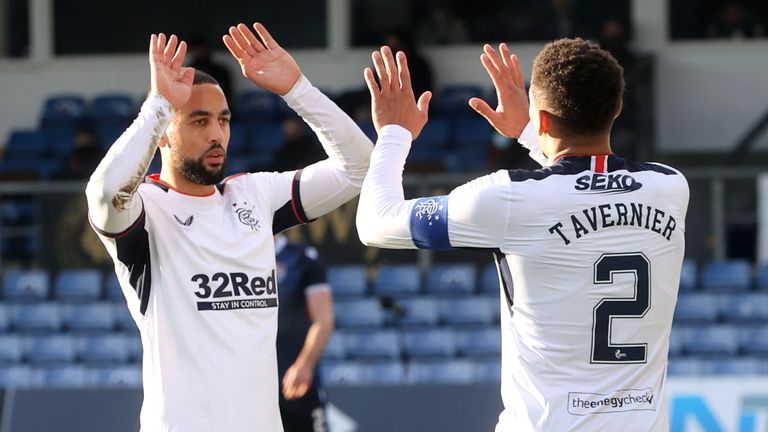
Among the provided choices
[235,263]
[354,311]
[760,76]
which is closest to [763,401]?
[354,311]

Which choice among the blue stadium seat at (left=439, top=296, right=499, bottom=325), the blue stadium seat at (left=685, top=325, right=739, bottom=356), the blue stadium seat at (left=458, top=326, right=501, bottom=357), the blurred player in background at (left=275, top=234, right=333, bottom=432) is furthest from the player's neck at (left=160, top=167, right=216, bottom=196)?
the blue stadium seat at (left=685, top=325, right=739, bottom=356)

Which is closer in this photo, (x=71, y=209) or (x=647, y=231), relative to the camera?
(x=647, y=231)

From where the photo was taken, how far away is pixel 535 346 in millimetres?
3557

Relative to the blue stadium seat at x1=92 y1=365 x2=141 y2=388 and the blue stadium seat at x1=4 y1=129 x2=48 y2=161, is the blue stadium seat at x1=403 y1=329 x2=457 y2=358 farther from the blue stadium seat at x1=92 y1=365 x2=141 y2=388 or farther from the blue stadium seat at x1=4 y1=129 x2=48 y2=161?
the blue stadium seat at x1=4 y1=129 x2=48 y2=161

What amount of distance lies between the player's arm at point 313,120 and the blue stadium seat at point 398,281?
691cm

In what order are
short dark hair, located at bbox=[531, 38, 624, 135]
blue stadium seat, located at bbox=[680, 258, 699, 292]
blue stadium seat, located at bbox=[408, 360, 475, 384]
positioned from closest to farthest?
short dark hair, located at bbox=[531, 38, 624, 135] < blue stadium seat, located at bbox=[408, 360, 475, 384] < blue stadium seat, located at bbox=[680, 258, 699, 292]

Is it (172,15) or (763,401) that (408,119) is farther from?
(172,15)

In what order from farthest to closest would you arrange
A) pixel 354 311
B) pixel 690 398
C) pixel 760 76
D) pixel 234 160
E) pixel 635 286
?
pixel 760 76, pixel 234 160, pixel 354 311, pixel 690 398, pixel 635 286

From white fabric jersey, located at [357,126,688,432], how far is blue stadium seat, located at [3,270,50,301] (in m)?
Result: 8.85

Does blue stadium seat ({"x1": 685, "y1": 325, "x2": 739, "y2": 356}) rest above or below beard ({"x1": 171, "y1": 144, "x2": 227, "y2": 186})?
below

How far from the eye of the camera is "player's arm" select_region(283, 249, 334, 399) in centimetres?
652

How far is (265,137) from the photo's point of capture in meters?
14.5

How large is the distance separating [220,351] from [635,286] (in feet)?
4.32

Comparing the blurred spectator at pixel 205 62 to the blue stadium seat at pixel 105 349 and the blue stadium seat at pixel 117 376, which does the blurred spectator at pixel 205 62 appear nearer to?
the blue stadium seat at pixel 105 349
